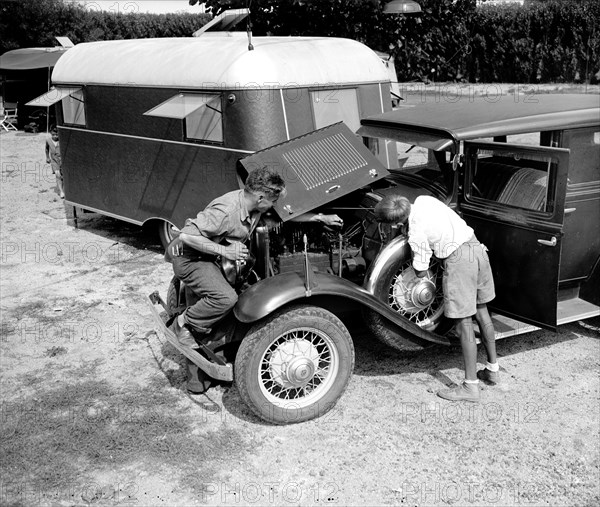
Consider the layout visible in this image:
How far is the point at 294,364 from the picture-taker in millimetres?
4820

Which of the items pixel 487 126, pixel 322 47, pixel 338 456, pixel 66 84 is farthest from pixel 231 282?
pixel 66 84

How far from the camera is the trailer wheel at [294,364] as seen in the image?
4.74m

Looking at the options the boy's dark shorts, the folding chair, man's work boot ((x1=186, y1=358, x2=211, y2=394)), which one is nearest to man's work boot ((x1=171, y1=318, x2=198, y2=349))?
man's work boot ((x1=186, y1=358, x2=211, y2=394))

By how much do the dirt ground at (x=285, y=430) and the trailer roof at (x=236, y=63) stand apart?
9.26ft

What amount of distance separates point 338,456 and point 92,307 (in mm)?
3793

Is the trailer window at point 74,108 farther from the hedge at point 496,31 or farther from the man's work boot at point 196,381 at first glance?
the hedge at point 496,31

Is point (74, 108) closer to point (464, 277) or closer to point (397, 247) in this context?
point (397, 247)

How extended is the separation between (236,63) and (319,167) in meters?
2.62

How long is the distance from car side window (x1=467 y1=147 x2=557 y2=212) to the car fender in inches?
51.3

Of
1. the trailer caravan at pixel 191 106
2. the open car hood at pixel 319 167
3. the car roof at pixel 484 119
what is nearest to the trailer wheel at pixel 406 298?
the open car hood at pixel 319 167

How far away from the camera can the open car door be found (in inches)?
202

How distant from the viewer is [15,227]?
35.8 feet

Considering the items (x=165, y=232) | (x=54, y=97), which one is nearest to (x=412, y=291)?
(x=165, y=232)

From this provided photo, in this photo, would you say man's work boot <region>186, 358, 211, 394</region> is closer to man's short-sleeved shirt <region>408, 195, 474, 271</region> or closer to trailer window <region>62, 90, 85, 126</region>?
man's short-sleeved shirt <region>408, 195, 474, 271</region>
